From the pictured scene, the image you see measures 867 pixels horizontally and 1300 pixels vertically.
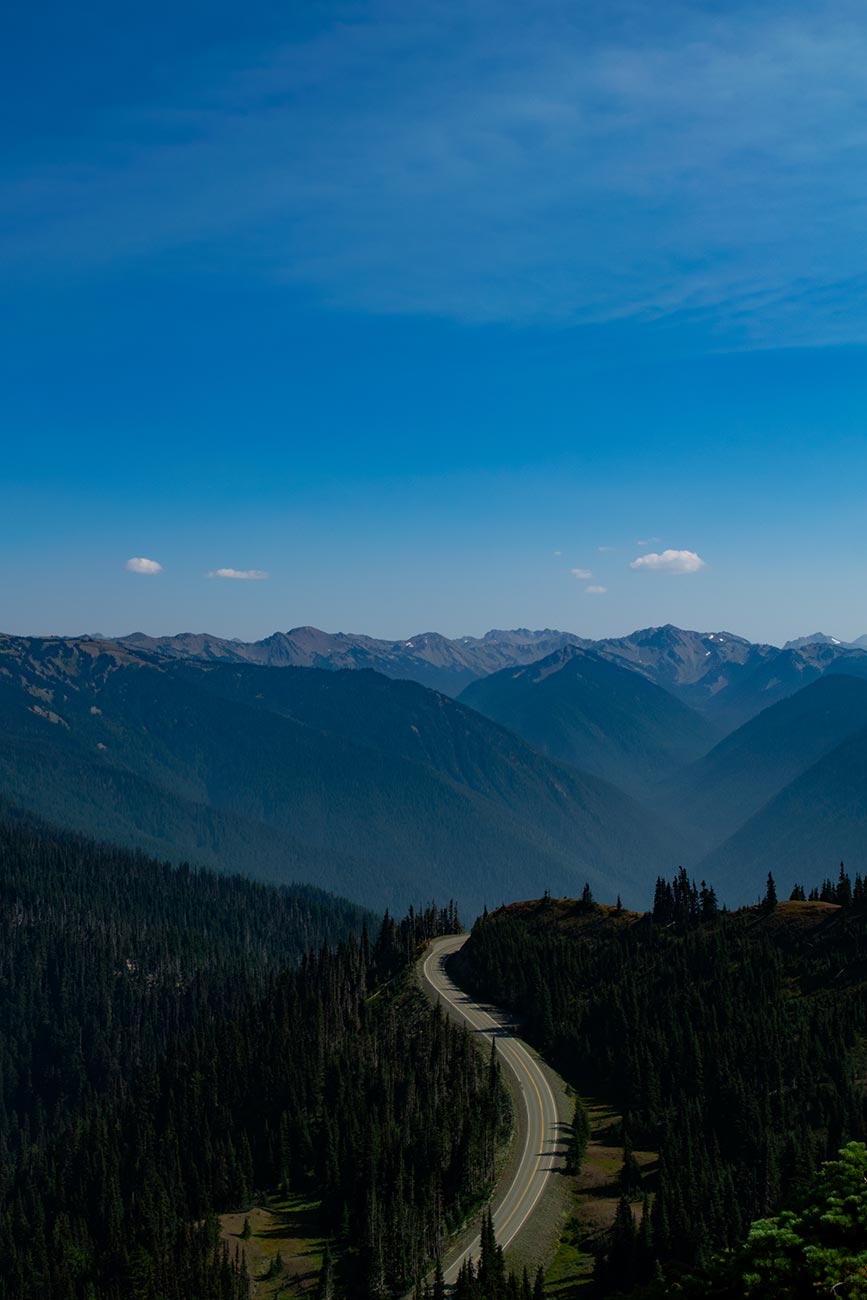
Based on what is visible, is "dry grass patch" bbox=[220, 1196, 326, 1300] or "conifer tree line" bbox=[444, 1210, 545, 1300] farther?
"dry grass patch" bbox=[220, 1196, 326, 1300]

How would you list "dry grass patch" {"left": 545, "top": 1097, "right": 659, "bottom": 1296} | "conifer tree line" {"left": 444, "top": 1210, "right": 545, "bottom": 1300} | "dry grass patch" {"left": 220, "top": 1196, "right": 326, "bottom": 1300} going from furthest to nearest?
"dry grass patch" {"left": 220, "top": 1196, "right": 326, "bottom": 1300} < "dry grass patch" {"left": 545, "top": 1097, "right": 659, "bottom": 1296} < "conifer tree line" {"left": 444, "top": 1210, "right": 545, "bottom": 1300}

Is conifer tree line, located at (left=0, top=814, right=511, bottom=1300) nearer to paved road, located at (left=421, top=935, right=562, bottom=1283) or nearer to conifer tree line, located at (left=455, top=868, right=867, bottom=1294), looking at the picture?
paved road, located at (left=421, top=935, right=562, bottom=1283)

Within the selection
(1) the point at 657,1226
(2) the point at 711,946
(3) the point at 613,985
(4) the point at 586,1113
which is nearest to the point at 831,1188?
(1) the point at 657,1226

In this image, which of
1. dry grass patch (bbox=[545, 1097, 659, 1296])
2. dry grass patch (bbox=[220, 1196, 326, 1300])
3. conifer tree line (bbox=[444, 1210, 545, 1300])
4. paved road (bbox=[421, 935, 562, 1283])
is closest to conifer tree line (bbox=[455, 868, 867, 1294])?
dry grass patch (bbox=[545, 1097, 659, 1296])

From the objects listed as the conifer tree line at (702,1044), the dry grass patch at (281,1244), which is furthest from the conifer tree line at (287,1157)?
the conifer tree line at (702,1044)

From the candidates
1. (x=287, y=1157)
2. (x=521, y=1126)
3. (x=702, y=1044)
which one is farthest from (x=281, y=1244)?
(x=702, y=1044)

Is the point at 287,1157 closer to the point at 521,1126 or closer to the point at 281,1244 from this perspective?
the point at 281,1244
